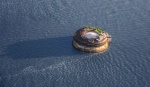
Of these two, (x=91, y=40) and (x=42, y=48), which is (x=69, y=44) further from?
(x=42, y=48)

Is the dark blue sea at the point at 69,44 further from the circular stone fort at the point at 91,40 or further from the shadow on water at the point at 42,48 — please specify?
the circular stone fort at the point at 91,40

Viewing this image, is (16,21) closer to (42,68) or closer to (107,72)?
(42,68)

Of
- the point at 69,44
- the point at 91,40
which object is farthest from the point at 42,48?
the point at 91,40

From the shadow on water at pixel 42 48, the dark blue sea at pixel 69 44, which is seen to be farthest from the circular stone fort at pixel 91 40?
the shadow on water at pixel 42 48

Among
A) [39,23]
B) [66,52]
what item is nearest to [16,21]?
[39,23]

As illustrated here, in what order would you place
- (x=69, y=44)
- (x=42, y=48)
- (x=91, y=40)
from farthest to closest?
(x=69, y=44)
(x=42, y=48)
(x=91, y=40)

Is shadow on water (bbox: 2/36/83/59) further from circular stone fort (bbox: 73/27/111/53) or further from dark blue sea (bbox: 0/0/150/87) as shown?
circular stone fort (bbox: 73/27/111/53)

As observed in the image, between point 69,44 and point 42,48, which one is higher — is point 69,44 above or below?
above
